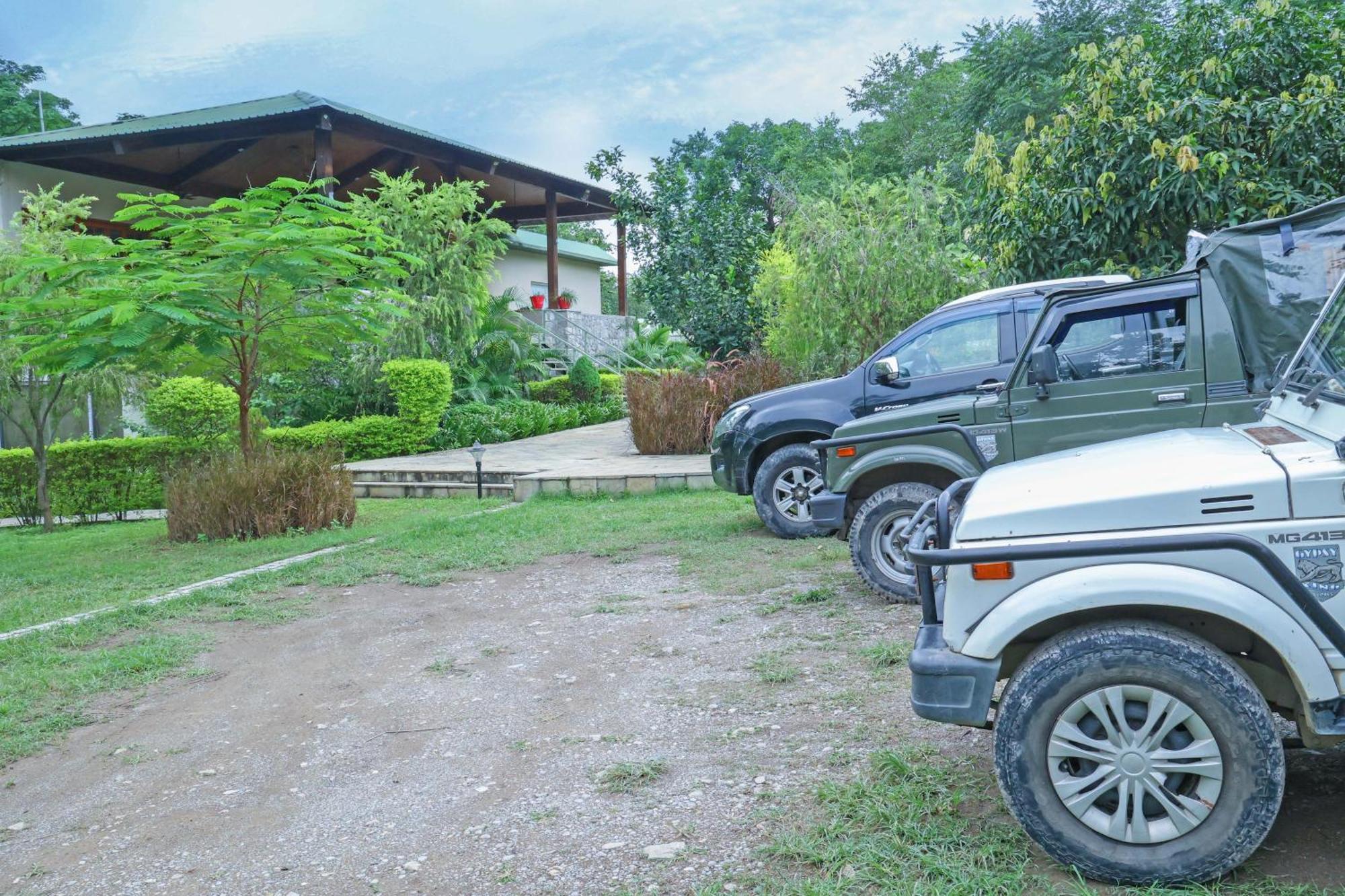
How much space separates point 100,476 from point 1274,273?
15480mm

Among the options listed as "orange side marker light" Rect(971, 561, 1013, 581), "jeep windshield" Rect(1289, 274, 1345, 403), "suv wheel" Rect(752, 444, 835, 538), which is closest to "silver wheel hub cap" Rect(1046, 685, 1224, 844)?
"orange side marker light" Rect(971, 561, 1013, 581)

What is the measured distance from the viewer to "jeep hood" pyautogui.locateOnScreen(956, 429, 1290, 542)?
3104mm

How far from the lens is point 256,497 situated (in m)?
12.0

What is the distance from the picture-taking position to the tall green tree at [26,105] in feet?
125

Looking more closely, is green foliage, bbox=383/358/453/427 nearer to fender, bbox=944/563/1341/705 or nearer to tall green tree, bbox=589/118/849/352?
tall green tree, bbox=589/118/849/352

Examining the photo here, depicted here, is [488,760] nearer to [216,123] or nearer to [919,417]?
[919,417]

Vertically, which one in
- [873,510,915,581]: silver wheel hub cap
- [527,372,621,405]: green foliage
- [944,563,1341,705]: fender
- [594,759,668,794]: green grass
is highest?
[527,372,621,405]: green foliage

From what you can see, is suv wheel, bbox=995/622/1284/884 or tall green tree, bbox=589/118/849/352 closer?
suv wheel, bbox=995/622/1284/884

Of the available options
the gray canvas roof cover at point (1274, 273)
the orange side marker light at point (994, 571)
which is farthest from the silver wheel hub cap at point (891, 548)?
the orange side marker light at point (994, 571)

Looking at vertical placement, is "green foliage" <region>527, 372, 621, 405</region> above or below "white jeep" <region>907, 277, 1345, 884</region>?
above

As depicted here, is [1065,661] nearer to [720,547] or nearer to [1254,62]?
[720,547]

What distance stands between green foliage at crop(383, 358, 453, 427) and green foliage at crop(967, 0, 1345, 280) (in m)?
10.2

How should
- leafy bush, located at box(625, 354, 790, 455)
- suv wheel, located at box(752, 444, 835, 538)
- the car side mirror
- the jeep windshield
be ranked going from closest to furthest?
the jeep windshield < the car side mirror < suv wheel, located at box(752, 444, 835, 538) < leafy bush, located at box(625, 354, 790, 455)

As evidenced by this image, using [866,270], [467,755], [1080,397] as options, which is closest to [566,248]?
[866,270]
